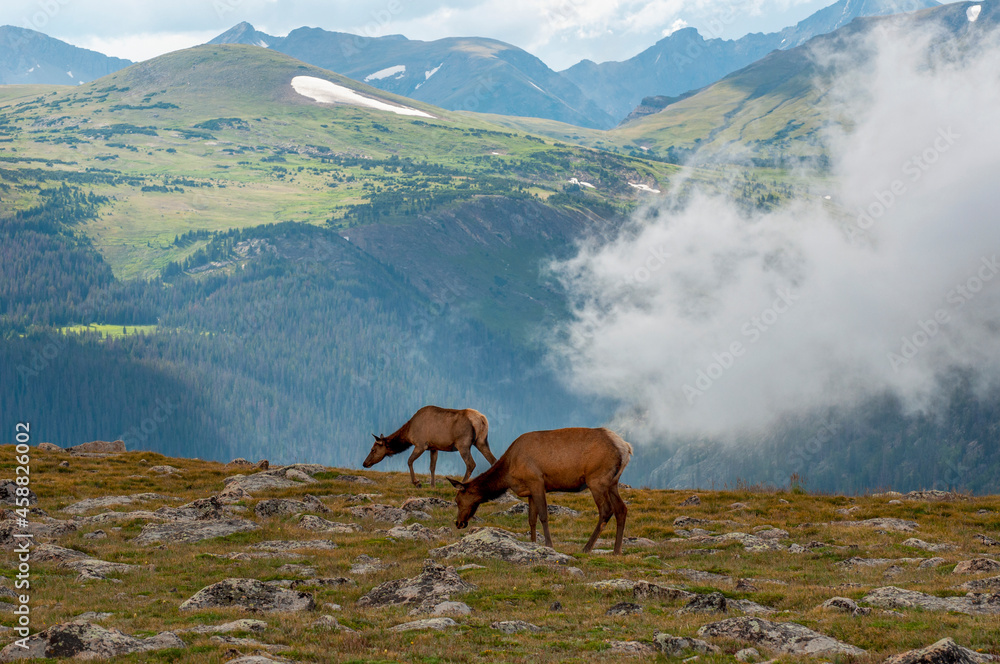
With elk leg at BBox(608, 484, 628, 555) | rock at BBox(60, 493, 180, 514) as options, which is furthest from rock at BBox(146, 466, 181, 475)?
elk leg at BBox(608, 484, 628, 555)

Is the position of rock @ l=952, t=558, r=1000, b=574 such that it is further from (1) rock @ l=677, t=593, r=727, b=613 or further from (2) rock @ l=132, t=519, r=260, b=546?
(2) rock @ l=132, t=519, r=260, b=546

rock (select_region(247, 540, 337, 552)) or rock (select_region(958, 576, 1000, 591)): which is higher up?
rock (select_region(958, 576, 1000, 591))

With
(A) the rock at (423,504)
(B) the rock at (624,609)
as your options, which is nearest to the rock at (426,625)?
(B) the rock at (624,609)

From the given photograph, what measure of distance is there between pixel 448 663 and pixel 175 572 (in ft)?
50.1

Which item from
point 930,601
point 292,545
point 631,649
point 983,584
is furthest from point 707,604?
point 292,545

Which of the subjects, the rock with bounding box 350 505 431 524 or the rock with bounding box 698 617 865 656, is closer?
the rock with bounding box 698 617 865 656

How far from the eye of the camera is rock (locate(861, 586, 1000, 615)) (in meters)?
22.2

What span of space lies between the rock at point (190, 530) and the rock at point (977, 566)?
2791cm

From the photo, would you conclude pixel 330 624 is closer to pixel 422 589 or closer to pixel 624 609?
pixel 422 589

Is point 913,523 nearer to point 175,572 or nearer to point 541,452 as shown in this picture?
point 541,452

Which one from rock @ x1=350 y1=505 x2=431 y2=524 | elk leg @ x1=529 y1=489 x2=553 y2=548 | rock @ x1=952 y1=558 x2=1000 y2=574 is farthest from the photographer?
rock @ x1=350 y1=505 x2=431 y2=524

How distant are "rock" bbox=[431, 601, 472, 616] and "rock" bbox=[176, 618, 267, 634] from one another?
4.55 meters

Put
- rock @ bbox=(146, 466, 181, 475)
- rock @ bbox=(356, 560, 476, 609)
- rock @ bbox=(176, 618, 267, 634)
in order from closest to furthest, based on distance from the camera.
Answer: rock @ bbox=(176, 618, 267, 634), rock @ bbox=(356, 560, 476, 609), rock @ bbox=(146, 466, 181, 475)

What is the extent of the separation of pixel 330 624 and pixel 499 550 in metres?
9.84
